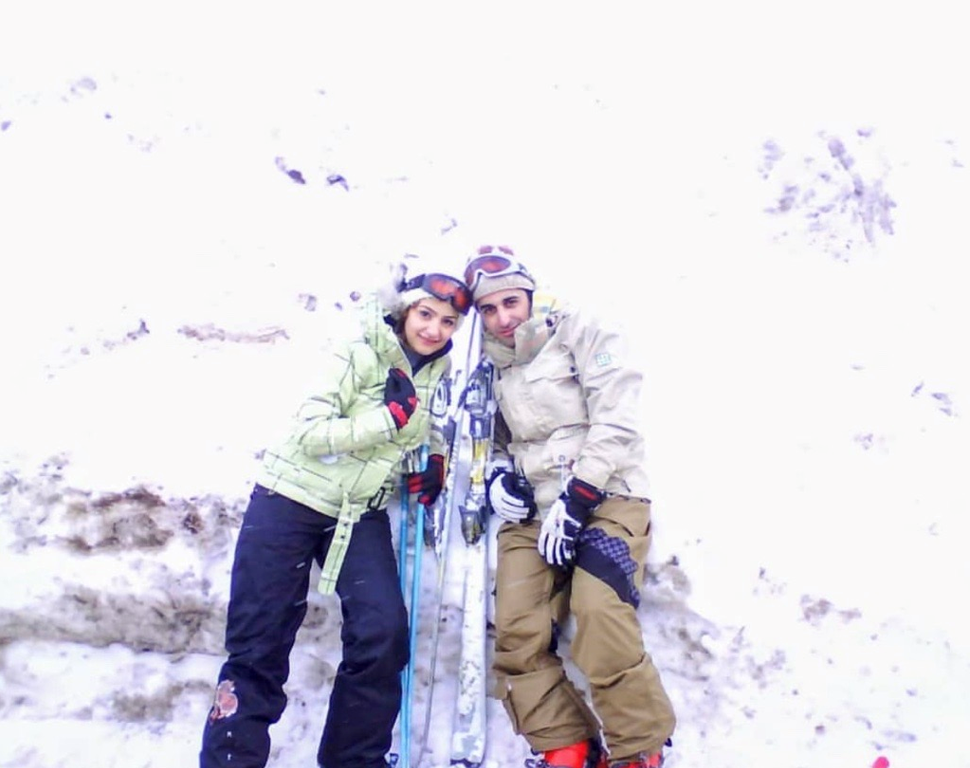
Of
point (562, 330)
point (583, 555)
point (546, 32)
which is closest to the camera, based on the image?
point (583, 555)

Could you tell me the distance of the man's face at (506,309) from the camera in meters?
4.38

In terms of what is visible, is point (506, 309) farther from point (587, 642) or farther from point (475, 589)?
point (587, 642)

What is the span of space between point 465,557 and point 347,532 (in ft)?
2.40

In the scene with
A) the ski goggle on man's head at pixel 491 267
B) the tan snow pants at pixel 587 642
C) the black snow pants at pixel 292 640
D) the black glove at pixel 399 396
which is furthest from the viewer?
the ski goggle on man's head at pixel 491 267

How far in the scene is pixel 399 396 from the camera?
4246 millimetres

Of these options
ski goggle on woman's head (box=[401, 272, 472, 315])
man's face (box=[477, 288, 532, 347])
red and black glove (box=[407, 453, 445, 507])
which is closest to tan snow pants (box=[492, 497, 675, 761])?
red and black glove (box=[407, 453, 445, 507])

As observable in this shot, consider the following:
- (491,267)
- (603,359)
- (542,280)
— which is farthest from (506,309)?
(542,280)

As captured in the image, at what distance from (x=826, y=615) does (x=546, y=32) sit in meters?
5.28

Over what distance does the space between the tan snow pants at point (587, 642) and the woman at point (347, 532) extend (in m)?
0.54

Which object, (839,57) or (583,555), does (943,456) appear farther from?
(839,57)

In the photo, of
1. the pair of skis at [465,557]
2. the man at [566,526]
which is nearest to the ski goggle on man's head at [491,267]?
the man at [566,526]

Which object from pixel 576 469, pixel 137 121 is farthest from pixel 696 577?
pixel 137 121

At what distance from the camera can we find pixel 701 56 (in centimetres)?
687

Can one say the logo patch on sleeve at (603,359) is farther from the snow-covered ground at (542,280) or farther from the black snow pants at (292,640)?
the black snow pants at (292,640)
